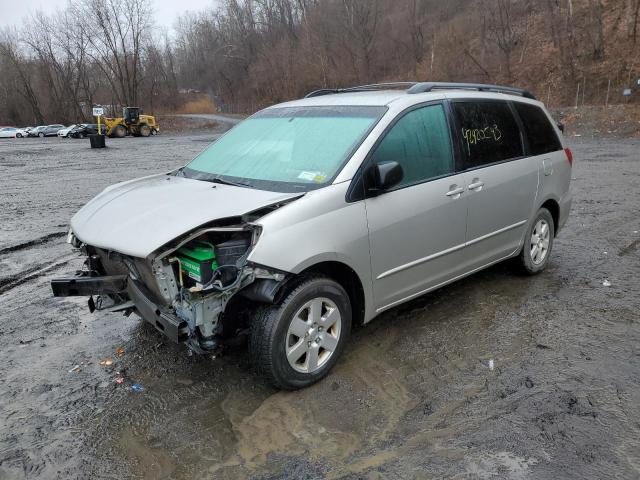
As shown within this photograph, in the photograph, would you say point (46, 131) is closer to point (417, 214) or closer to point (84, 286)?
point (84, 286)

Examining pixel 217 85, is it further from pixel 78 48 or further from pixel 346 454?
pixel 346 454

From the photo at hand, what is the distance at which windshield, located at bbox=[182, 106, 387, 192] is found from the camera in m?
3.68

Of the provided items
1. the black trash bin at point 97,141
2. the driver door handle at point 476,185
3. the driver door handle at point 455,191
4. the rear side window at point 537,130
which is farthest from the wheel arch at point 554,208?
the black trash bin at point 97,141

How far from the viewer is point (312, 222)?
3291 mm

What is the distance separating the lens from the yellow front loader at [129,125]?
4022 cm

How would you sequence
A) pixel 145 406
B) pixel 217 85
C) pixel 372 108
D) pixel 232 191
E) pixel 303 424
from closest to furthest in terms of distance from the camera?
pixel 303 424 → pixel 145 406 → pixel 232 191 → pixel 372 108 → pixel 217 85

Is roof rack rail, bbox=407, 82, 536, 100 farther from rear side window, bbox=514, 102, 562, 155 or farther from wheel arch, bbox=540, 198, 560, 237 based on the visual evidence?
wheel arch, bbox=540, 198, 560, 237

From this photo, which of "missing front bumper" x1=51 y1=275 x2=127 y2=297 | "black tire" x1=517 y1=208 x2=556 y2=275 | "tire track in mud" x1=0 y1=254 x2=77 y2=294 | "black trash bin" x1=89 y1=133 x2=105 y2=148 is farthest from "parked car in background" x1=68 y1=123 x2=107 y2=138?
"missing front bumper" x1=51 y1=275 x2=127 y2=297

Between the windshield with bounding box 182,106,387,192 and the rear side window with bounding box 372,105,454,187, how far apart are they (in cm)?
19

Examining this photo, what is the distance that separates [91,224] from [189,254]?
91 centimetres

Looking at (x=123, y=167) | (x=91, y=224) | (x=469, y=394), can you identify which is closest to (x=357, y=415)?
(x=469, y=394)

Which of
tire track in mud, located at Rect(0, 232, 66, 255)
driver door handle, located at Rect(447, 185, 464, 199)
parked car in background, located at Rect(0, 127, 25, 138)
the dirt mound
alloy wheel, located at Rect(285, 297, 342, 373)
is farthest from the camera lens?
parked car in background, located at Rect(0, 127, 25, 138)

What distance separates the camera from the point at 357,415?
3189mm

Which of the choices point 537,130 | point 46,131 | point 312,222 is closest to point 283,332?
point 312,222
